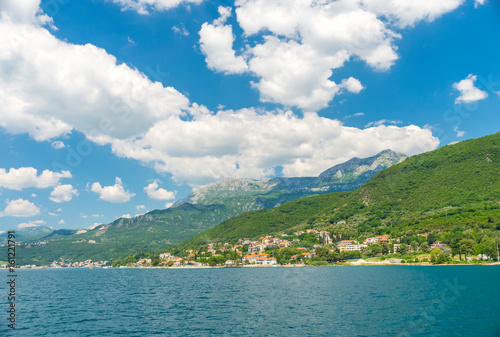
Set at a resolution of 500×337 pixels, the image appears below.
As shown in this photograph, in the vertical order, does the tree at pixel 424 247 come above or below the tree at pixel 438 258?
above

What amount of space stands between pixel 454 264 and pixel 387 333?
129239 mm

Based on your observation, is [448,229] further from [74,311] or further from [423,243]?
[74,311]

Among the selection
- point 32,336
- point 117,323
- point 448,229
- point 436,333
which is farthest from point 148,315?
point 448,229

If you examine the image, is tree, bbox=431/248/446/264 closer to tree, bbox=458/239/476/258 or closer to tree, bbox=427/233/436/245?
tree, bbox=458/239/476/258

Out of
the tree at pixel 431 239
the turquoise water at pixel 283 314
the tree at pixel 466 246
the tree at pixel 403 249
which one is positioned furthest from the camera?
the tree at pixel 431 239

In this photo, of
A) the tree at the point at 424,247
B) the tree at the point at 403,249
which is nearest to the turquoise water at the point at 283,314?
the tree at the point at 403,249

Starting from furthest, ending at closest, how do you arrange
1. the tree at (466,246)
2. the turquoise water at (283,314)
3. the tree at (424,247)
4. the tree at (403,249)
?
the tree at (403,249) < the tree at (424,247) < the tree at (466,246) < the turquoise water at (283,314)

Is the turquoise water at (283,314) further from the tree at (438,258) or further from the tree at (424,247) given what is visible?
the tree at (424,247)

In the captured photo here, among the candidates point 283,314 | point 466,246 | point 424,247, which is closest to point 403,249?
point 424,247

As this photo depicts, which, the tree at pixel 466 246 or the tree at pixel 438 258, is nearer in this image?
the tree at pixel 438 258

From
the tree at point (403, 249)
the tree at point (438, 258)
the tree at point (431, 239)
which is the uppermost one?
the tree at point (431, 239)

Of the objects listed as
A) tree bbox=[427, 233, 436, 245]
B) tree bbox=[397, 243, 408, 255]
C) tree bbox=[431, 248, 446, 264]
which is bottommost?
tree bbox=[431, 248, 446, 264]

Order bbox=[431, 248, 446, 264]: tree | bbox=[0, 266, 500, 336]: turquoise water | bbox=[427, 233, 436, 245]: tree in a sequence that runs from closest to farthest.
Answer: bbox=[0, 266, 500, 336]: turquoise water < bbox=[431, 248, 446, 264]: tree < bbox=[427, 233, 436, 245]: tree

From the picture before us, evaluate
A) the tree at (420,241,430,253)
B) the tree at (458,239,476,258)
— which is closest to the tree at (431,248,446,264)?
the tree at (458,239,476,258)
